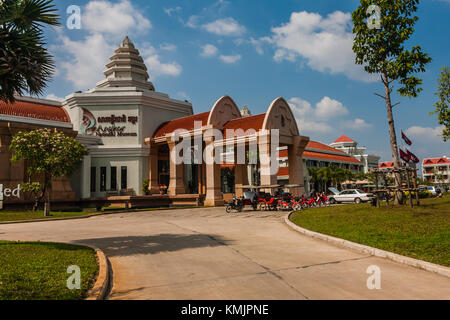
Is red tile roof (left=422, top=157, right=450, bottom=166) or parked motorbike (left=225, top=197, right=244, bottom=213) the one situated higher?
red tile roof (left=422, top=157, right=450, bottom=166)

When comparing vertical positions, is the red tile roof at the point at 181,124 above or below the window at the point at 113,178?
above

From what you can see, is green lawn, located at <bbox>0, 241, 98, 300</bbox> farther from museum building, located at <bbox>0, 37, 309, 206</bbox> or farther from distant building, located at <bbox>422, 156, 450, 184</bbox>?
distant building, located at <bbox>422, 156, 450, 184</bbox>

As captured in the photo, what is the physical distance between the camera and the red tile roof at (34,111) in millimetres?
34562

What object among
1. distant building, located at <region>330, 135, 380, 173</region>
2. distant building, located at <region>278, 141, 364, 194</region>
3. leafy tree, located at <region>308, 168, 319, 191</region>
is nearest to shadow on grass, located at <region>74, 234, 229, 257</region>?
distant building, located at <region>278, 141, 364, 194</region>

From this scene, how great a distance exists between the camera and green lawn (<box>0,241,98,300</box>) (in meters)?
5.47

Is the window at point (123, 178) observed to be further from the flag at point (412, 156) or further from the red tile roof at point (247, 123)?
the flag at point (412, 156)

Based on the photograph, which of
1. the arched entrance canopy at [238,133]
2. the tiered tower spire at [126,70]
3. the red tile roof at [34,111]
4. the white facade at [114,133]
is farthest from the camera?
the tiered tower spire at [126,70]

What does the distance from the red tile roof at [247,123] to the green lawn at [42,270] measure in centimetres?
2268

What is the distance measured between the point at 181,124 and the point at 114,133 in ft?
28.2

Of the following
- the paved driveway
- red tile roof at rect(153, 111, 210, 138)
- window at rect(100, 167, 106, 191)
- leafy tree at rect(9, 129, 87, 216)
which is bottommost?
the paved driveway

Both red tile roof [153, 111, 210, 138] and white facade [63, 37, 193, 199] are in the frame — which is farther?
white facade [63, 37, 193, 199]

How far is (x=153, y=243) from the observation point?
11.1 meters

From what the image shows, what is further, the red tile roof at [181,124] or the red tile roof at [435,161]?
the red tile roof at [435,161]

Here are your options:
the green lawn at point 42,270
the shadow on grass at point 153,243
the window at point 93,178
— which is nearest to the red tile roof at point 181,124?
the window at point 93,178
